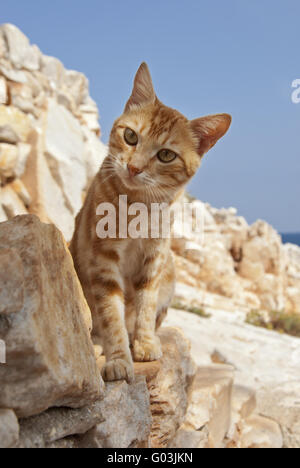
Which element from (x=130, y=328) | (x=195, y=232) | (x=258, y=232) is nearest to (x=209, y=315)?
(x=195, y=232)

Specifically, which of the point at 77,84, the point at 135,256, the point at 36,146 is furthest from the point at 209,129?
the point at 77,84

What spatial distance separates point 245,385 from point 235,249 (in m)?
6.72

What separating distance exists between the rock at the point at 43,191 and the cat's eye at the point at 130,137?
404 cm

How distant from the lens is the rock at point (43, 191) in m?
5.80

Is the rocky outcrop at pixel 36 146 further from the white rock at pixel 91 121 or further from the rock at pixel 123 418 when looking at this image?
the rock at pixel 123 418

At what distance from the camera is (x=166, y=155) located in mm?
1754

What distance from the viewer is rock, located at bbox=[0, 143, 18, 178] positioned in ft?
17.7

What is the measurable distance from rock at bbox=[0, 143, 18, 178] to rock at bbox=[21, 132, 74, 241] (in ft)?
1.25

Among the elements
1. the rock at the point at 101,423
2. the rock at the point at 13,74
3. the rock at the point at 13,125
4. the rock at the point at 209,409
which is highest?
the rock at the point at 13,74

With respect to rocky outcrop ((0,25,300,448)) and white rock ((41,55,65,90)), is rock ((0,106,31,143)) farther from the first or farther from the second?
white rock ((41,55,65,90))

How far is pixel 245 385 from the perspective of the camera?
13.6ft

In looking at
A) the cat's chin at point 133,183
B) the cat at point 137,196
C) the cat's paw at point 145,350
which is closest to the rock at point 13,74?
the cat at point 137,196

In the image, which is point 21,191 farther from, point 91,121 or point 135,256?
point 91,121
